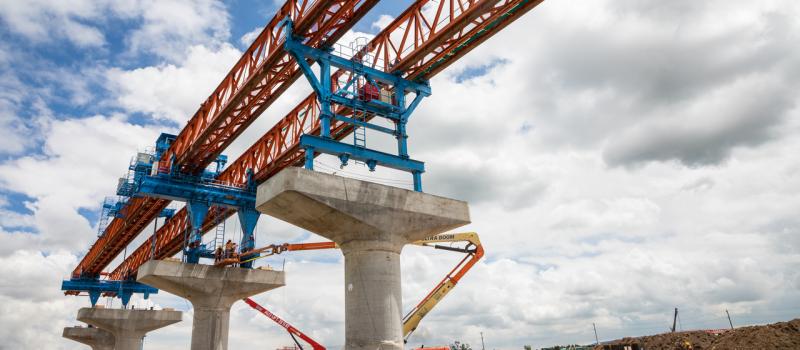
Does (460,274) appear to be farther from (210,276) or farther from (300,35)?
(300,35)

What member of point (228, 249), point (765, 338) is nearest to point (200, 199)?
point (228, 249)

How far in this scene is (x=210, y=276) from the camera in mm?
26391

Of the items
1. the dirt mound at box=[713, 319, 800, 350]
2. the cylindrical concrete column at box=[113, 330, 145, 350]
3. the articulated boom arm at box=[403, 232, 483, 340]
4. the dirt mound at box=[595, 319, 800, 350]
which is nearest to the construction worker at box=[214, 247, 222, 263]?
the articulated boom arm at box=[403, 232, 483, 340]

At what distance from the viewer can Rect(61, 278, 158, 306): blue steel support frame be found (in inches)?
1970

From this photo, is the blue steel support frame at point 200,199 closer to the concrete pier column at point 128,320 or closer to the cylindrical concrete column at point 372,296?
the cylindrical concrete column at point 372,296

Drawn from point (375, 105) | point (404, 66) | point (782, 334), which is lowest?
point (782, 334)

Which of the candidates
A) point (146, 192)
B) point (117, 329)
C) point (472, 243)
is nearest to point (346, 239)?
point (472, 243)

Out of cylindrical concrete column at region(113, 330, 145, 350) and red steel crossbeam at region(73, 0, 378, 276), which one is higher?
red steel crossbeam at region(73, 0, 378, 276)

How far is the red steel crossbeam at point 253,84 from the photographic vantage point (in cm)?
1639

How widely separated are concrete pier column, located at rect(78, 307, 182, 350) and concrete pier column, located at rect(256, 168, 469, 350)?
40.5 metres

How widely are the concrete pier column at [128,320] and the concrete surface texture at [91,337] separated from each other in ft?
35.0

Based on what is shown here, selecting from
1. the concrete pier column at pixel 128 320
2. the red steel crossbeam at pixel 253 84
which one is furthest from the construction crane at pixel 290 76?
the concrete pier column at pixel 128 320

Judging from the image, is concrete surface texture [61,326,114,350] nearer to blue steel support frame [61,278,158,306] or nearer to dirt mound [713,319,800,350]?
blue steel support frame [61,278,158,306]

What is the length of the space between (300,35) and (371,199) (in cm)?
633
